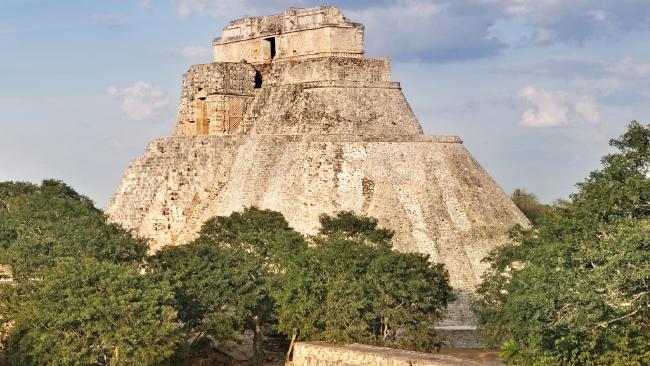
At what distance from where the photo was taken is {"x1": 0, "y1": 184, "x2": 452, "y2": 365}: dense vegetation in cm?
3284

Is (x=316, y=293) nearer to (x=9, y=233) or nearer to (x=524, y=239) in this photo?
(x=524, y=239)

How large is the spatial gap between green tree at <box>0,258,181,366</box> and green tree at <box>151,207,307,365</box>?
2910 mm

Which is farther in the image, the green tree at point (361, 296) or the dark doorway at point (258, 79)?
the dark doorway at point (258, 79)

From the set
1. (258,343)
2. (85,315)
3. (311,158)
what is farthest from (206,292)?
(311,158)

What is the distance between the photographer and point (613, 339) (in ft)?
89.9

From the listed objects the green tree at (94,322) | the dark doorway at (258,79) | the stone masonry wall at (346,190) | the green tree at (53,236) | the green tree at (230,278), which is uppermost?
the dark doorway at (258,79)

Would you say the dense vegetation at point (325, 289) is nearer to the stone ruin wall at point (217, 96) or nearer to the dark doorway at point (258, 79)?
the stone ruin wall at point (217, 96)

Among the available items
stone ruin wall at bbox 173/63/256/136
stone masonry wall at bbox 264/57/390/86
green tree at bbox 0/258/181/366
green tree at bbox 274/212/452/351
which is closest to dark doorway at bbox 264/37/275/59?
stone ruin wall at bbox 173/63/256/136

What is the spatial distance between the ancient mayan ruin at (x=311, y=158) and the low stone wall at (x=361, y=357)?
15.3 meters

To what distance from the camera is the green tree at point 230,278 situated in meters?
37.3

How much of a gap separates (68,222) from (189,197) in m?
8.67

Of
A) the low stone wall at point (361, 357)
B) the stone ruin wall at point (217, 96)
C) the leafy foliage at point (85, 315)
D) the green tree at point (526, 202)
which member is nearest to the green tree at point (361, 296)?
the leafy foliage at point (85, 315)

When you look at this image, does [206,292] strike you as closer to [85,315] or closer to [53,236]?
[85,315]

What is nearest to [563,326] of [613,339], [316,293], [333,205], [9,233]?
[613,339]
